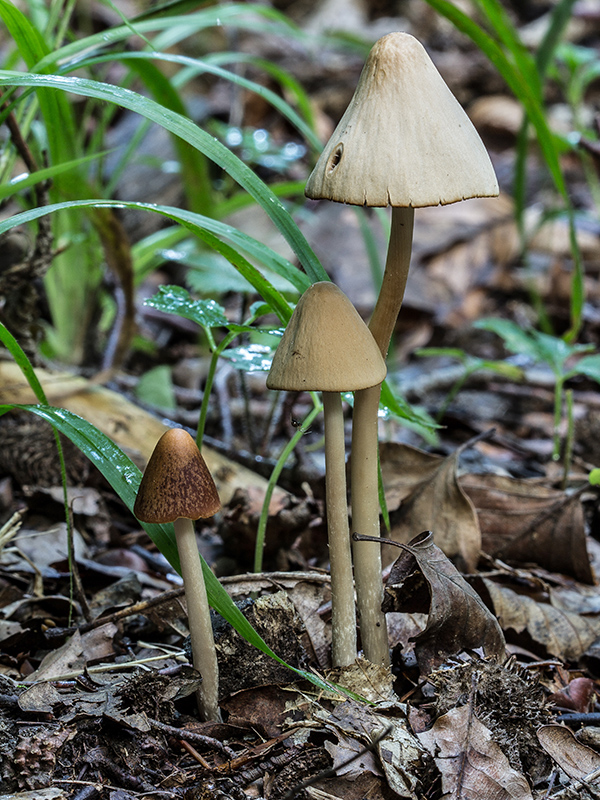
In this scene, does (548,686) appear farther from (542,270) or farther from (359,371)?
(542,270)

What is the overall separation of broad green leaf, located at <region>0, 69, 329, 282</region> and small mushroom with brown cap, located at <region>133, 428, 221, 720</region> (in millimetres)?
614

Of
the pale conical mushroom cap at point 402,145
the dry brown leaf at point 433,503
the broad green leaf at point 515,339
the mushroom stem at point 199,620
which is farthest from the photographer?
the broad green leaf at point 515,339

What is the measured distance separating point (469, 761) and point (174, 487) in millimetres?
895

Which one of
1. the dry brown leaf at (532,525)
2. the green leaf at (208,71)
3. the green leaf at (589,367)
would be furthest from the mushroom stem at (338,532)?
the green leaf at (589,367)

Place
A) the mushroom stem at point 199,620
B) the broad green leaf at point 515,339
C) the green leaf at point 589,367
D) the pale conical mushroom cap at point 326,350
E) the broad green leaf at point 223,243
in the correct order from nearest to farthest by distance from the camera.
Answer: the pale conical mushroom cap at point 326,350 < the mushroom stem at point 199,620 < the broad green leaf at point 223,243 < the green leaf at point 589,367 < the broad green leaf at point 515,339

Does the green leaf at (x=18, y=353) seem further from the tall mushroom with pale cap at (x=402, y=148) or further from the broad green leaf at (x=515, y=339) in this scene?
the broad green leaf at (x=515, y=339)

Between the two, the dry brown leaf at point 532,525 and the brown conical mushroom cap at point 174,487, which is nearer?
the brown conical mushroom cap at point 174,487

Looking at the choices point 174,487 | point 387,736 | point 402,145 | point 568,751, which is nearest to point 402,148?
point 402,145

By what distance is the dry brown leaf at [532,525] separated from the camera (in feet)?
8.64

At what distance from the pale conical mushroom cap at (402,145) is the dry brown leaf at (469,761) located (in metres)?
1.18

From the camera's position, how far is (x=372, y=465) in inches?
71.0

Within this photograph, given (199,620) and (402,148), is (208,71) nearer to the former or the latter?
(402,148)

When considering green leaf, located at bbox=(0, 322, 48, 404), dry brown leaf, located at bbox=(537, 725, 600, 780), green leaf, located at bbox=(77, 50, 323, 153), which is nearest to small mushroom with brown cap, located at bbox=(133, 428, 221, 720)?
green leaf, located at bbox=(0, 322, 48, 404)

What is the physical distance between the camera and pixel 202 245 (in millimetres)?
4402
